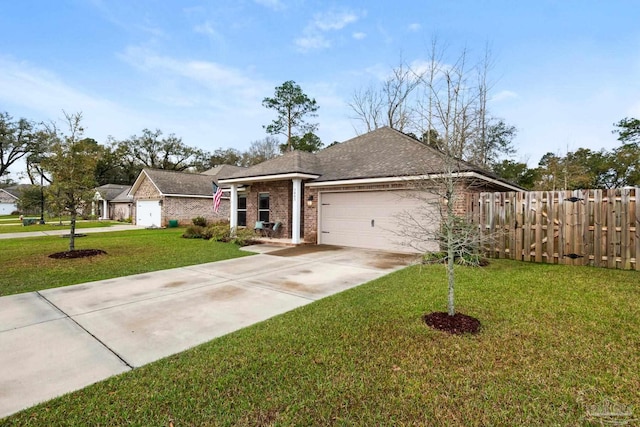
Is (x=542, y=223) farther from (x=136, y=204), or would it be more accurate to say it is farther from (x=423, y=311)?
(x=136, y=204)

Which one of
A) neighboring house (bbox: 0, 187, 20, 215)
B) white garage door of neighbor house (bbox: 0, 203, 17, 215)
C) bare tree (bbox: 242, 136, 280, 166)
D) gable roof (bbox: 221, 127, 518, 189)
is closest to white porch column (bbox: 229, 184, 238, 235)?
gable roof (bbox: 221, 127, 518, 189)

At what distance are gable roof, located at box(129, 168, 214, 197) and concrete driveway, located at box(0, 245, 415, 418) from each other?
1863 cm

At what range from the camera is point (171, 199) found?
78.9 ft

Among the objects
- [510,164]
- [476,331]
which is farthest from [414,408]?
[510,164]

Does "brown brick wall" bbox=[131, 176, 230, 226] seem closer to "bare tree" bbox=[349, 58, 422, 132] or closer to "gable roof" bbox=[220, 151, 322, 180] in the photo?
"gable roof" bbox=[220, 151, 322, 180]

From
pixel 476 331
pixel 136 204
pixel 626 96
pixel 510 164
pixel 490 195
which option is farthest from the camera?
pixel 136 204

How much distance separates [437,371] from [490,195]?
7.17 metres

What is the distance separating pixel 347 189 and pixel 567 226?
6.69 meters

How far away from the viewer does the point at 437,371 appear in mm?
2861

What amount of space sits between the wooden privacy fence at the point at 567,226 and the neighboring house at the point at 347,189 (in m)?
1.06

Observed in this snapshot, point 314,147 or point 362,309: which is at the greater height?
point 314,147

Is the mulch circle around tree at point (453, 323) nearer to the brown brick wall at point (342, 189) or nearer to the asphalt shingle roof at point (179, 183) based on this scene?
the brown brick wall at point (342, 189)

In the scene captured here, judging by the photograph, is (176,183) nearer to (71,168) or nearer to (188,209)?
(188,209)

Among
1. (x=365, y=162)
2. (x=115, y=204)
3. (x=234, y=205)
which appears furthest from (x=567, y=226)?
(x=115, y=204)
